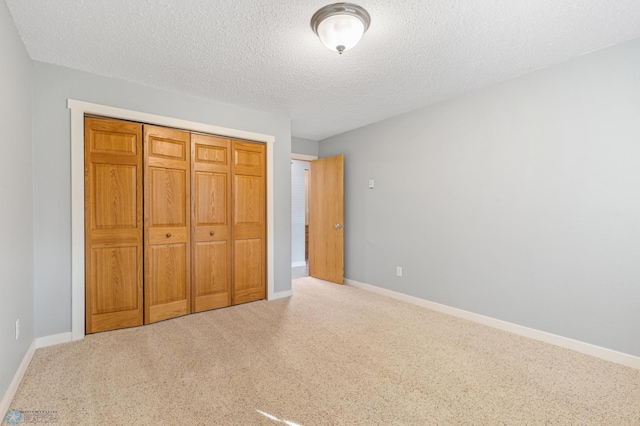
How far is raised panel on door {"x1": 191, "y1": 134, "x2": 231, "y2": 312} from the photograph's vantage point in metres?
3.29

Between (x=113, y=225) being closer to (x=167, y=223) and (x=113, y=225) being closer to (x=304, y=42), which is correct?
(x=167, y=223)

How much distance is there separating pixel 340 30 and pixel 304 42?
421 millimetres

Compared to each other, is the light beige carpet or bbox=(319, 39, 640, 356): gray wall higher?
bbox=(319, 39, 640, 356): gray wall

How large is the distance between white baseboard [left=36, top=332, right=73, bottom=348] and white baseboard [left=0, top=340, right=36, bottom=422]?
6cm

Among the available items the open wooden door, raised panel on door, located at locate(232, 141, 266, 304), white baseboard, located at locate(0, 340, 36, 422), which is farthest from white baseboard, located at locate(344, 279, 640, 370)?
white baseboard, located at locate(0, 340, 36, 422)

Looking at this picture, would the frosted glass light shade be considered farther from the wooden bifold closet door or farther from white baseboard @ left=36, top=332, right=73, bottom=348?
white baseboard @ left=36, top=332, right=73, bottom=348

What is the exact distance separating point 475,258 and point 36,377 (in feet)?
12.3

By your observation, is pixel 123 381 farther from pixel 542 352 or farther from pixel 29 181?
pixel 542 352

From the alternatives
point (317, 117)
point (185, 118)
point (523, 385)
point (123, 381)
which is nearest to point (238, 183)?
point (185, 118)

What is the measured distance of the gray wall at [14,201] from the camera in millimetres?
Answer: 1732

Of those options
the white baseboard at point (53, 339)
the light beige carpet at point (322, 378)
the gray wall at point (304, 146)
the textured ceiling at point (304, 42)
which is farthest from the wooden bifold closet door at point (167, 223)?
the gray wall at point (304, 146)

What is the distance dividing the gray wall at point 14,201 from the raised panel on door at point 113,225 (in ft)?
1.31

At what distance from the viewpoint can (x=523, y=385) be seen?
1.95 metres

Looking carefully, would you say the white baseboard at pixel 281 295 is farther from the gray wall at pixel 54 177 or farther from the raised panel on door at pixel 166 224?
the gray wall at pixel 54 177
